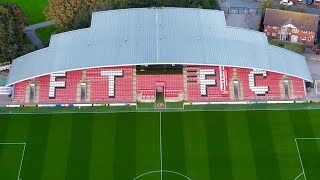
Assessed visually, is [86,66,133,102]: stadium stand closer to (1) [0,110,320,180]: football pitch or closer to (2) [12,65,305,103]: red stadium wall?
(2) [12,65,305,103]: red stadium wall

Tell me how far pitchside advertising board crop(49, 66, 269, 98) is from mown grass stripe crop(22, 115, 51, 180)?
12.1ft

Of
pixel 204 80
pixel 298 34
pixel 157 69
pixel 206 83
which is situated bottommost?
pixel 206 83

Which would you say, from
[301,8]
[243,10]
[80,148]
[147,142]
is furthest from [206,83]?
[301,8]

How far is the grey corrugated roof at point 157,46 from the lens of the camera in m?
64.5

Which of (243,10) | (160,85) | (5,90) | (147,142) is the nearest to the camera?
(147,142)

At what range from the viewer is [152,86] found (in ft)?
220

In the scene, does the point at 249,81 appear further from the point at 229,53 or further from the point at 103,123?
the point at 103,123

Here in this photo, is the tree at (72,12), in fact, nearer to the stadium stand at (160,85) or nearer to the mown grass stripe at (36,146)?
the stadium stand at (160,85)

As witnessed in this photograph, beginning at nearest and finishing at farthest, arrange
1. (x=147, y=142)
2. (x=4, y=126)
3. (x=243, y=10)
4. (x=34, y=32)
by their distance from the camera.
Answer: (x=147, y=142) < (x=4, y=126) < (x=34, y=32) < (x=243, y=10)

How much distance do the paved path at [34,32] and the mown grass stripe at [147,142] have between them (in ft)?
62.2

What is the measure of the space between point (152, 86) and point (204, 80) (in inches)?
252

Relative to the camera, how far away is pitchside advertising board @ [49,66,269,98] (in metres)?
66.8

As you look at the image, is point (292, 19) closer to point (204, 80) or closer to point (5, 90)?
point (204, 80)

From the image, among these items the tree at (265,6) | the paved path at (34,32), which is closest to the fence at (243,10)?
the tree at (265,6)
